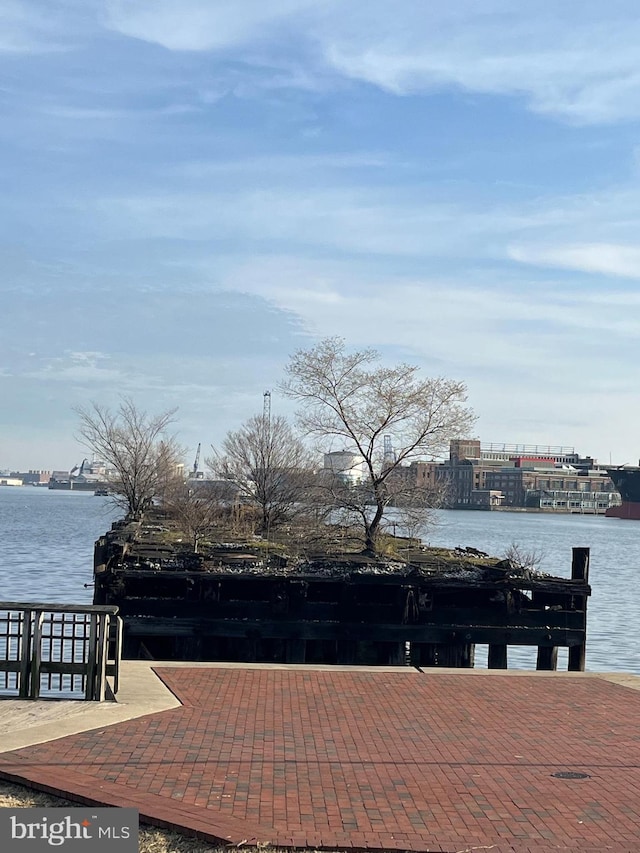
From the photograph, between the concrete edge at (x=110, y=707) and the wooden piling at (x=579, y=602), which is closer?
the concrete edge at (x=110, y=707)

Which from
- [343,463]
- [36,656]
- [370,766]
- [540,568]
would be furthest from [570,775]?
[540,568]

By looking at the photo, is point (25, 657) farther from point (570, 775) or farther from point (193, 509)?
point (193, 509)

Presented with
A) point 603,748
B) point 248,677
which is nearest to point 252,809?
point 603,748

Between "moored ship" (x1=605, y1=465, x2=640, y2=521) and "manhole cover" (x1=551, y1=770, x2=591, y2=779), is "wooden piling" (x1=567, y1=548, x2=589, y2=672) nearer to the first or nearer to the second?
"manhole cover" (x1=551, y1=770, x2=591, y2=779)

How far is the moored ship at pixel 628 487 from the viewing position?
165 meters

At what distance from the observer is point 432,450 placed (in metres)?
30.1

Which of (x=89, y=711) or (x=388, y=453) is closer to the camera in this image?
(x=89, y=711)

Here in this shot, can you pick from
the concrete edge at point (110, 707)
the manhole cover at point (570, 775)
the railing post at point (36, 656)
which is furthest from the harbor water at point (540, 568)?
the manhole cover at point (570, 775)

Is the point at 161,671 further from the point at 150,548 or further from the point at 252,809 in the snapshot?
the point at 150,548

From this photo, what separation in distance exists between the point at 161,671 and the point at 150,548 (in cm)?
1396

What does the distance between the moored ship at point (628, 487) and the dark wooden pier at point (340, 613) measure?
14770 cm

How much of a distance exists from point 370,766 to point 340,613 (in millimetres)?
12255

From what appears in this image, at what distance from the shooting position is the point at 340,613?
73.2ft

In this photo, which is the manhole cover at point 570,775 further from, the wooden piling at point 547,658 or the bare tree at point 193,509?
the bare tree at point 193,509
